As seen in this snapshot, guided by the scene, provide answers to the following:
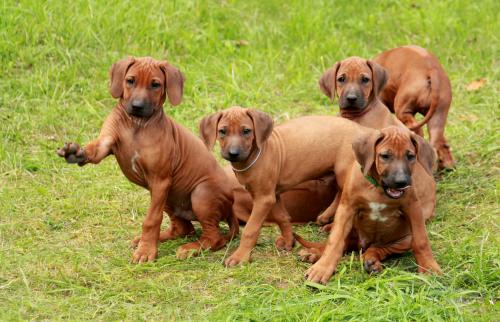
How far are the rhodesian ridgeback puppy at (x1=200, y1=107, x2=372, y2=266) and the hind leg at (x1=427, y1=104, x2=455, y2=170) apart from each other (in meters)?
1.89

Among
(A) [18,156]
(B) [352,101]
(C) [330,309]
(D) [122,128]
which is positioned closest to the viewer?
(C) [330,309]

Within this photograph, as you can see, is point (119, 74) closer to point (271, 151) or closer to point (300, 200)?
point (271, 151)

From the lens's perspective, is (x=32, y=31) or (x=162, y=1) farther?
(x=162, y=1)

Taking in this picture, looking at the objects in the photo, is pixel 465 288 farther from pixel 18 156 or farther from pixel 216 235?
pixel 18 156

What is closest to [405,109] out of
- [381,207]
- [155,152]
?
[381,207]

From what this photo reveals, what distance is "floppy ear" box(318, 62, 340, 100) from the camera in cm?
898

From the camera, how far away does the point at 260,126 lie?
732 cm

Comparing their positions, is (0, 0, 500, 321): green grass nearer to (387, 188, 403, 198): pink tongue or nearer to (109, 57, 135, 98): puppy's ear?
(387, 188, 403, 198): pink tongue

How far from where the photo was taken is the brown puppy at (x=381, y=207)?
6.69 metres

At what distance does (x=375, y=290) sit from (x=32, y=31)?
6.91m

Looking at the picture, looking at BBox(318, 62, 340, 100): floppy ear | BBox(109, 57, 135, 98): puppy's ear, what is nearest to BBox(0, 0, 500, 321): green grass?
BBox(109, 57, 135, 98): puppy's ear

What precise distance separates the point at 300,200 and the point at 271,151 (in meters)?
1.12

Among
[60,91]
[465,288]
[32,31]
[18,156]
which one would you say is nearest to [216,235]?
[465,288]

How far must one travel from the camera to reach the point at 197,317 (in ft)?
21.0
